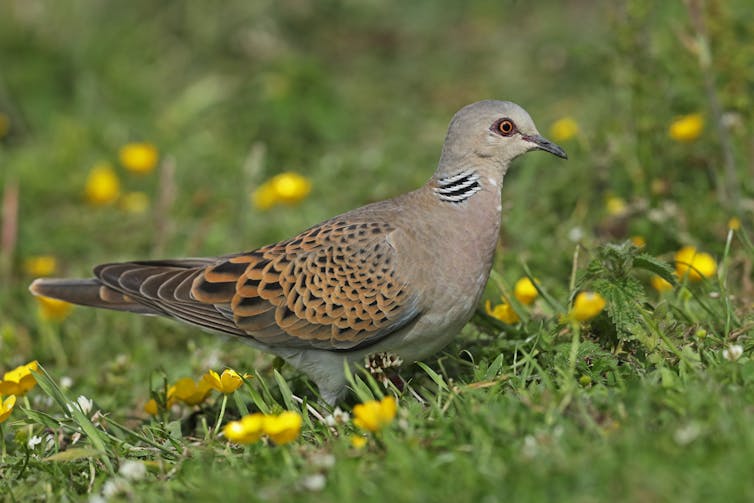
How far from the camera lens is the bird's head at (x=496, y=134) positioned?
429 centimetres

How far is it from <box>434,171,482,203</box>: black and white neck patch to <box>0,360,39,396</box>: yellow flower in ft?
5.75

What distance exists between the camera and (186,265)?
481 centimetres

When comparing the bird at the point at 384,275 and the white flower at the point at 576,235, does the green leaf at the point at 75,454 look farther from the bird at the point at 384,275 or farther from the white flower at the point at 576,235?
the white flower at the point at 576,235

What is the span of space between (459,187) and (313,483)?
5.36ft

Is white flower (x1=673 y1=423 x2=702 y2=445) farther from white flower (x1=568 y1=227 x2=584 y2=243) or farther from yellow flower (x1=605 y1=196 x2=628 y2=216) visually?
yellow flower (x1=605 y1=196 x2=628 y2=216)

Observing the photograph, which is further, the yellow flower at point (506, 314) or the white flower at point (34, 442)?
the yellow flower at point (506, 314)

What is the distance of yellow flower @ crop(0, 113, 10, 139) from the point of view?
8.10 meters

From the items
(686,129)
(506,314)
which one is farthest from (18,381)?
(686,129)

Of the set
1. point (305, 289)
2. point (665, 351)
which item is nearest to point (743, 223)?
point (665, 351)

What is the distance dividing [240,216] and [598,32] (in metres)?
3.74

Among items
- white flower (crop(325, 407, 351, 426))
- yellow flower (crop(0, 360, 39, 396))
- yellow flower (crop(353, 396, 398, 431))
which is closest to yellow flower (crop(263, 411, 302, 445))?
yellow flower (crop(353, 396, 398, 431))

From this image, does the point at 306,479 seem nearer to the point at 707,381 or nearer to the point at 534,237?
the point at 707,381

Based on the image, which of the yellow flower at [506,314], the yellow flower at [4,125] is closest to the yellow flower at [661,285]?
the yellow flower at [506,314]

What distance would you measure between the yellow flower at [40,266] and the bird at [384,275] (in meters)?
1.89
